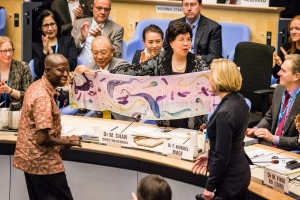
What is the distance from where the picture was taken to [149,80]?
17.2ft

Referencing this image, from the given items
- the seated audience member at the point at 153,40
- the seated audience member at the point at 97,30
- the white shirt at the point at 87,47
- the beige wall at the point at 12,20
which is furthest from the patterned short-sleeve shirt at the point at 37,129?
the beige wall at the point at 12,20

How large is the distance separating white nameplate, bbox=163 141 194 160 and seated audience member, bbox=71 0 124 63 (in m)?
2.42

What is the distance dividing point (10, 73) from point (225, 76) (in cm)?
271

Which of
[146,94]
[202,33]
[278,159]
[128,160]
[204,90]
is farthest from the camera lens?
[202,33]

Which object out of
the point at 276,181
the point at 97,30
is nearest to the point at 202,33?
the point at 97,30

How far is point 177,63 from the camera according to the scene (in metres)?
5.17

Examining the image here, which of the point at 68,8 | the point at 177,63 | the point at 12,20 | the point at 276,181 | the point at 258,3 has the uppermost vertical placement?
the point at 258,3

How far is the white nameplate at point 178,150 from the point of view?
4.46 meters

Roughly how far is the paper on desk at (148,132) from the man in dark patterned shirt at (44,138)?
0.91m

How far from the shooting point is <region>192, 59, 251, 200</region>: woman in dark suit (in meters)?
3.61

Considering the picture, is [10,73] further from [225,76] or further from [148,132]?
[225,76]

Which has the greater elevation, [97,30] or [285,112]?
[97,30]

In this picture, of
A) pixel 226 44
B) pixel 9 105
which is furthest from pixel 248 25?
pixel 9 105

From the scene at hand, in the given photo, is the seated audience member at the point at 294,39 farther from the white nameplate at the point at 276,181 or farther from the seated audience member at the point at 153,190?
the seated audience member at the point at 153,190
